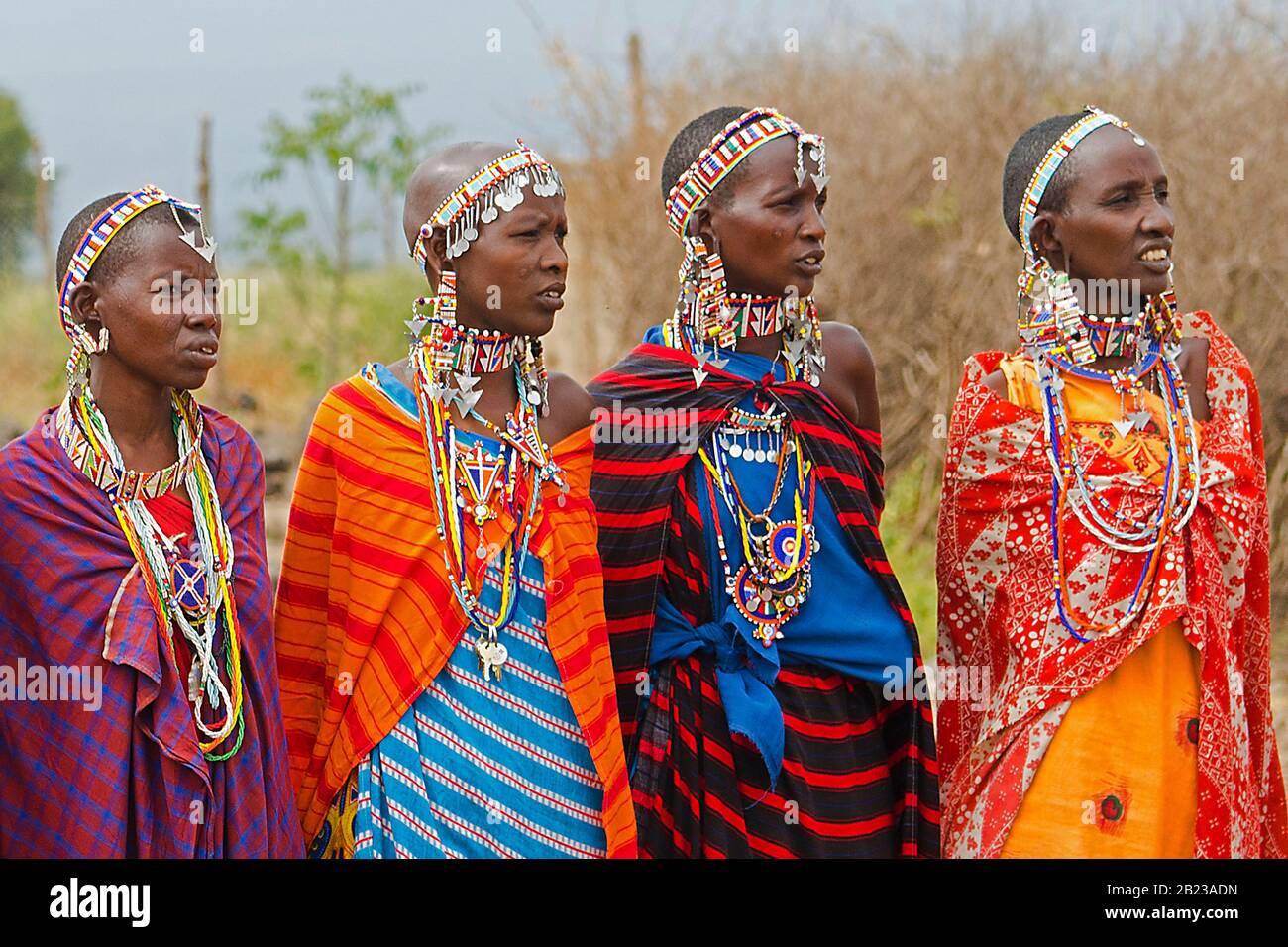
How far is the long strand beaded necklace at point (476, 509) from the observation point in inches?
133

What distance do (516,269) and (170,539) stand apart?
93 cm

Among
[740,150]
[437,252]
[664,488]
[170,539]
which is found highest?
[740,150]

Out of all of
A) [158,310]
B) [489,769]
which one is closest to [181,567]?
[158,310]

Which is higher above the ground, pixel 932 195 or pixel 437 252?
pixel 932 195

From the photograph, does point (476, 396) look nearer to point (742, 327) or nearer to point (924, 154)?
point (742, 327)

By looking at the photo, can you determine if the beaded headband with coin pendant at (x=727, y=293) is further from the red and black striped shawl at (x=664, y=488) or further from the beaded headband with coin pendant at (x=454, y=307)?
the beaded headband with coin pendant at (x=454, y=307)

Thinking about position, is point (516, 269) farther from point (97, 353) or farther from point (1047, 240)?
point (1047, 240)

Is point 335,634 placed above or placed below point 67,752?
above

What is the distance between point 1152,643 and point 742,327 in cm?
126

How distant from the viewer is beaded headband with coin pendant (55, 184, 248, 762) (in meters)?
3.15

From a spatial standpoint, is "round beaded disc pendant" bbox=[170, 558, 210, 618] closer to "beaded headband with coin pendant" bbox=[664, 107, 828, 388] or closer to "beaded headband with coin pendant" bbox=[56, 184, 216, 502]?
"beaded headband with coin pendant" bbox=[56, 184, 216, 502]

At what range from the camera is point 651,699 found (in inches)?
146

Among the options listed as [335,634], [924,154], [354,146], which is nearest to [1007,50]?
[924,154]

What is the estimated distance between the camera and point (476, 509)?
11.3 feet
